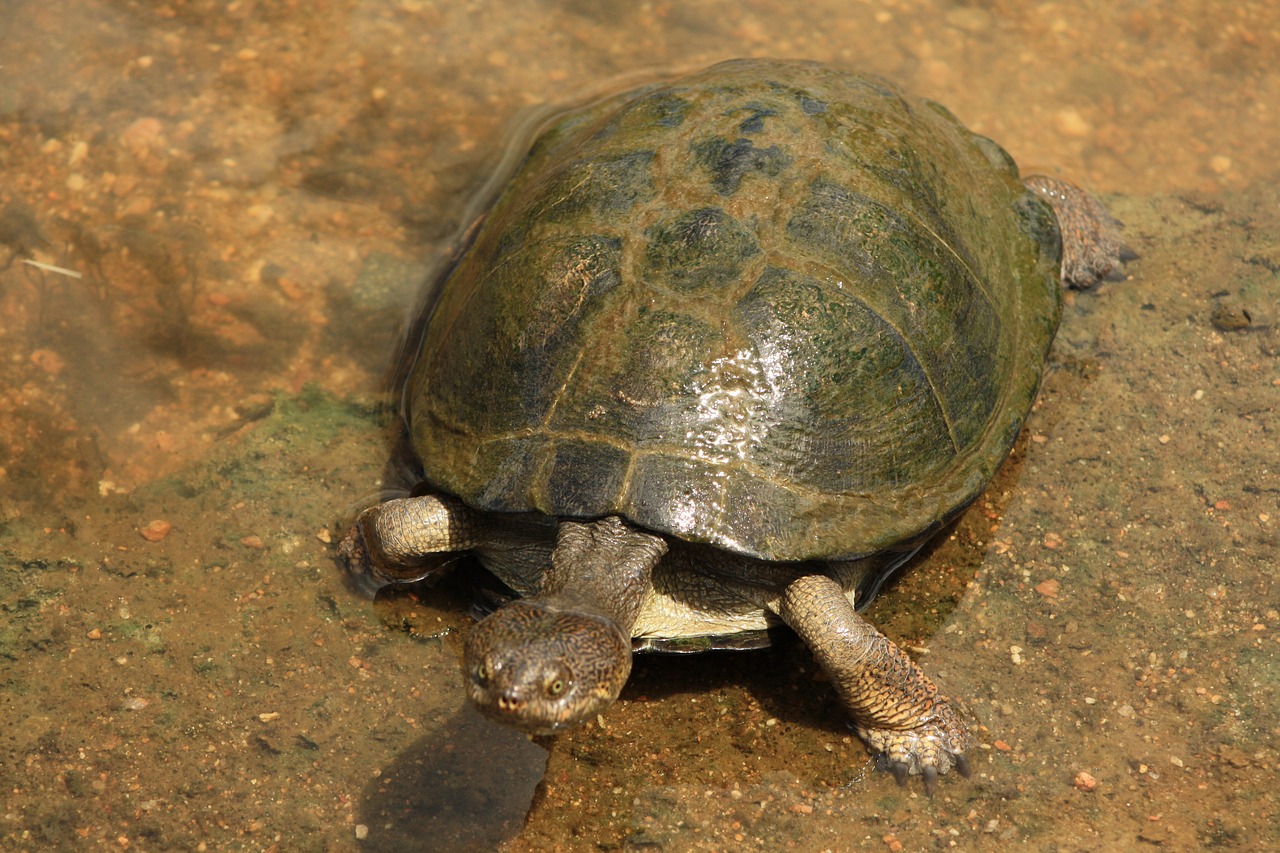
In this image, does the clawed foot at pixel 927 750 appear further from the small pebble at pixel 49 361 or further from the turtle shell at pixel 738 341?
the small pebble at pixel 49 361

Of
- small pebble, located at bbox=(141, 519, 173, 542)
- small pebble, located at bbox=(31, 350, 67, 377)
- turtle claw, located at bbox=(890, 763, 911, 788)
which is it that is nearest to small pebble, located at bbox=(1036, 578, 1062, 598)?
turtle claw, located at bbox=(890, 763, 911, 788)

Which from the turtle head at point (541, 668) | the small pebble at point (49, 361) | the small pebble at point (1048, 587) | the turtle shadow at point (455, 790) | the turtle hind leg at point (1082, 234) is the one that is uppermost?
the turtle hind leg at point (1082, 234)

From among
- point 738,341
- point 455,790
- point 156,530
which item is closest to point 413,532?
point 455,790

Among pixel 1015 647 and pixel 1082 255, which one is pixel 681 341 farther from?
pixel 1082 255

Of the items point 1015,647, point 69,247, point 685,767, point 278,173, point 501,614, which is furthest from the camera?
point 278,173

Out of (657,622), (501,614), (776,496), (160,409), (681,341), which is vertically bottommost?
(160,409)

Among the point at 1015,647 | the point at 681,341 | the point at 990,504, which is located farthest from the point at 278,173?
the point at 1015,647

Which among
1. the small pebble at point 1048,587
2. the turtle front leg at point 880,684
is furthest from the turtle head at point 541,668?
the small pebble at point 1048,587
